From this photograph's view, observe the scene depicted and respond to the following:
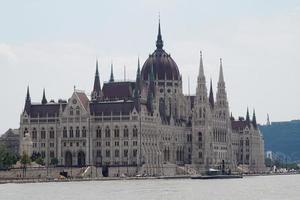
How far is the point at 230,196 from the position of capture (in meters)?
128

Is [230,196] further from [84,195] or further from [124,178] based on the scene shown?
[124,178]

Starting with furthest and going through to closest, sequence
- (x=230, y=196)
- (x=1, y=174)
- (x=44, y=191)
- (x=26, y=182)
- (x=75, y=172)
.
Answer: (x=75, y=172) < (x=1, y=174) < (x=26, y=182) < (x=44, y=191) < (x=230, y=196)

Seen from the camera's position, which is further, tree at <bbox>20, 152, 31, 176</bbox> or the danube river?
tree at <bbox>20, 152, 31, 176</bbox>

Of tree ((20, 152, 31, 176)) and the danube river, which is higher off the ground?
tree ((20, 152, 31, 176))

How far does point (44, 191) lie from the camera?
14000 cm

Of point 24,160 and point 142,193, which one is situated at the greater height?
point 24,160

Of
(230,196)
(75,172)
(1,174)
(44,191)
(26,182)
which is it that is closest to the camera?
(230,196)

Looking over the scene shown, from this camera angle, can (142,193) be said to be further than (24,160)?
No

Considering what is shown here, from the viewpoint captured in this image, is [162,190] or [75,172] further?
[75,172]

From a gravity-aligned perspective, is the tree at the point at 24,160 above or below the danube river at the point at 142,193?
above

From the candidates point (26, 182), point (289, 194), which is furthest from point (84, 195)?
point (26, 182)

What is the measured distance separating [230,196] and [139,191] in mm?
16019

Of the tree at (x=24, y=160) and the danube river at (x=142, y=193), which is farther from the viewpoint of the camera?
the tree at (x=24, y=160)

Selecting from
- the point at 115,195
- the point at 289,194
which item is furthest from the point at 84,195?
the point at 289,194
